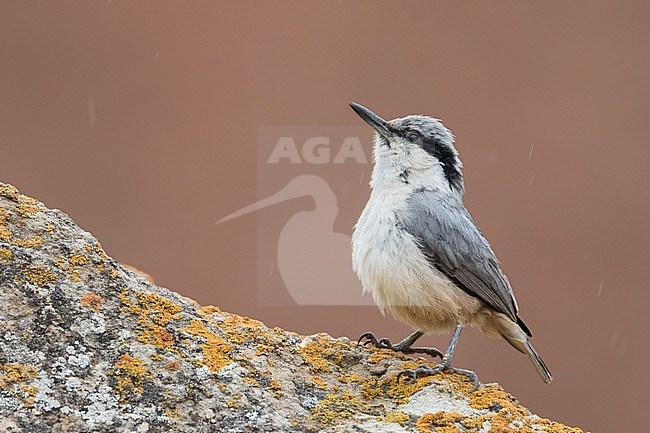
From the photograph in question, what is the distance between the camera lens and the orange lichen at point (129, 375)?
1.84 m

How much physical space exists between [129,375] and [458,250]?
1499mm

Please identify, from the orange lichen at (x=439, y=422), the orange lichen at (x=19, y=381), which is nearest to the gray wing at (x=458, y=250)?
the orange lichen at (x=439, y=422)

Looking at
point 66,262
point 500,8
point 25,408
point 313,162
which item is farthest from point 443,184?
point 500,8

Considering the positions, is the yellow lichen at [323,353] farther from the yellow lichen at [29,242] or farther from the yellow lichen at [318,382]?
the yellow lichen at [29,242]

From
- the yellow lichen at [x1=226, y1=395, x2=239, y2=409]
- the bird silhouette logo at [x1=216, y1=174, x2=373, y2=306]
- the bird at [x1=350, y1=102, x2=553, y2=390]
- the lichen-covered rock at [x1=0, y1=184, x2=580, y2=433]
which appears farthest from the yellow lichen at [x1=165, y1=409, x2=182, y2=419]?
the bird silhouette logo at [x1=216, y1=174, x2=373, y2=306]

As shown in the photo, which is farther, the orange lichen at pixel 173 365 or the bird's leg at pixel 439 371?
the bird's leg at pixel 439 371

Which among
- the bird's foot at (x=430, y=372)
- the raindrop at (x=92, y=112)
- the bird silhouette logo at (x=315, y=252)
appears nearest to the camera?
the bird's foot at (x=430, y=372)

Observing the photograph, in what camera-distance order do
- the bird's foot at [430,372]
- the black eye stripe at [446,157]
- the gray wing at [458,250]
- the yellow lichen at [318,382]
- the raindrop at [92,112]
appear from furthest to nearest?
1. the raindrop at [92,112]
2. the black eye stripe at [446,157]
3. the gray wing at [458,250]
4. the bird's foot at [430,372]
5. the yellow lichen at [318,382]

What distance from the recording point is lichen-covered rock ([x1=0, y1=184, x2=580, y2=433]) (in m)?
1.79

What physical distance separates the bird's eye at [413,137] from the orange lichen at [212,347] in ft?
4.94

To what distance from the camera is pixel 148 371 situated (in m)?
1.91

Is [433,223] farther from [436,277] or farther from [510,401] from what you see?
[510,401]

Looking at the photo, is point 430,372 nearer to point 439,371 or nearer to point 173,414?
point 439,371

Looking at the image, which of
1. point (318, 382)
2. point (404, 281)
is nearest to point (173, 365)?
point (318, 382)
